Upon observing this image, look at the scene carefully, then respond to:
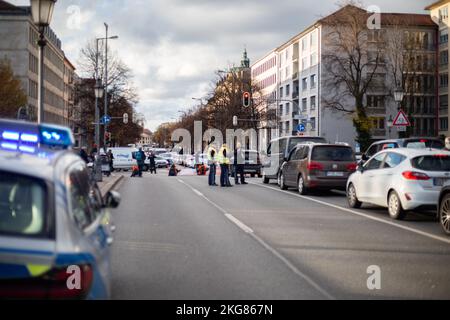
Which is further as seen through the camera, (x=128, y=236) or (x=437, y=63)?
(x=437, y=63)

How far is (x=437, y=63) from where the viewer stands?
267 ft

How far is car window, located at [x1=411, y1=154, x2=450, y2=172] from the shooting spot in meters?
12.4

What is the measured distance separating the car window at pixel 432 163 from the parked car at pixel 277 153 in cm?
1207

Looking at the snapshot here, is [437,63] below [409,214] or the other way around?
the other way around

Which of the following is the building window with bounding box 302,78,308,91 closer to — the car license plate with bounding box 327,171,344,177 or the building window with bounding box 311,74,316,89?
the building window with bounding box 311,74,316,89

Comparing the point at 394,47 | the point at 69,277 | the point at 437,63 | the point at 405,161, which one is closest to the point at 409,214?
the point at 405,161

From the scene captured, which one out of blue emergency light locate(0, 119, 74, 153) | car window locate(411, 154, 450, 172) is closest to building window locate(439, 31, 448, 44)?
car window locate(411, 154, 450, 172)

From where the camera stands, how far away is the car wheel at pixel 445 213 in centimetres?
1050

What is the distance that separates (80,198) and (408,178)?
9524 mm

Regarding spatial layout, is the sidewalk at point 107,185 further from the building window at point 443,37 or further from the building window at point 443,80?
the building window at point 443,37

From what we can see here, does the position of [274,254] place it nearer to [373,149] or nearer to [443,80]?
[373,149]

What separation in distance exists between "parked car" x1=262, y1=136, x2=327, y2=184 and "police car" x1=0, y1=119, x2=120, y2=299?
2124cm

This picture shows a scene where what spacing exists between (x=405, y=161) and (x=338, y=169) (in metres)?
6.53

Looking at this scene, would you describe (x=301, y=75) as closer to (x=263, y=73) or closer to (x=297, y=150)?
(x=263, y=73)
